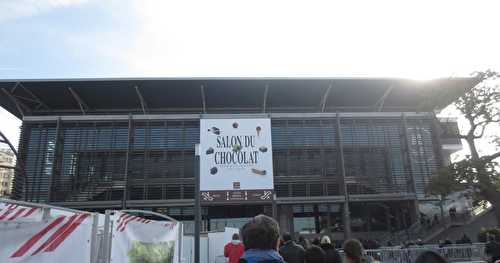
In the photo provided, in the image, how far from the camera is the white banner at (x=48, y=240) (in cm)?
330

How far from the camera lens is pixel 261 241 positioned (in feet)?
9.27

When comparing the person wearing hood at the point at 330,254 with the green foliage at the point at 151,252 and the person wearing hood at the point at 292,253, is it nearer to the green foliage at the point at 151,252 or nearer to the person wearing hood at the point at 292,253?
the person wearing hood at the point at 292,253

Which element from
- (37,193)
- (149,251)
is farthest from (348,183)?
(149,251)

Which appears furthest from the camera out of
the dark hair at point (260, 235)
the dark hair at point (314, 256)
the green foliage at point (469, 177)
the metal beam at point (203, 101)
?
the metal beam at point (203, 101)

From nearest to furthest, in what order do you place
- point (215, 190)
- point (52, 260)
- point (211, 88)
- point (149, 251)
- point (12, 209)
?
point (12, 209) → point (52, 260) → point (149, 251) → point (215, 190) → point (211, 88)

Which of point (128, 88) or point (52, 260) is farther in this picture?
point (128, 88)

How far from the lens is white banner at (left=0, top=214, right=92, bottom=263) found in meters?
3.30

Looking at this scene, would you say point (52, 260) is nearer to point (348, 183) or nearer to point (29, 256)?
point (29, 256)

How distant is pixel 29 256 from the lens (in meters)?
3.48

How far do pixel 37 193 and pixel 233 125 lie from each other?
14397mm

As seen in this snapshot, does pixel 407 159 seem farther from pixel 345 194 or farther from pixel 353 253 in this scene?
pixel 353 253

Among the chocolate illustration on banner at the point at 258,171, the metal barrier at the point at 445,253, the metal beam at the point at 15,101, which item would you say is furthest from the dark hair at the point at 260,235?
the metal beam at the point at 15,101

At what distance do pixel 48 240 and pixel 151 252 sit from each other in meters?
3.24

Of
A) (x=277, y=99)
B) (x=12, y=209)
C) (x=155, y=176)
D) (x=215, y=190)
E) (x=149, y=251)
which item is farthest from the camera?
(x=277, y=99)
